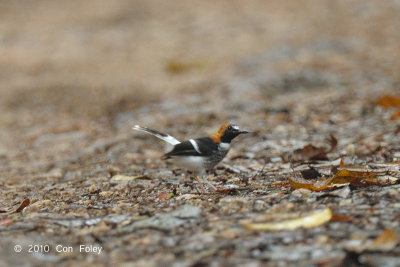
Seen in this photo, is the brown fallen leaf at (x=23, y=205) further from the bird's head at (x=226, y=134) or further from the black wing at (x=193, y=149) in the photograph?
the bird's head at (x=226, y=134)

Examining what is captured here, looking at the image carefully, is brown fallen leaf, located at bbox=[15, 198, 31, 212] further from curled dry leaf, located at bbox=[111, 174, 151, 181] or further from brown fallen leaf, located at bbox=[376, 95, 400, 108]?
brown fallen leaf, located at bbox=[376, 95, 400, 108]

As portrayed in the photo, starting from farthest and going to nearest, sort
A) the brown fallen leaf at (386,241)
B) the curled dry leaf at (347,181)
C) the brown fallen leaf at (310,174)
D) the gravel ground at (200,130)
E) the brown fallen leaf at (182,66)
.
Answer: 1. the brown fallen leaf at (182,66)
2. the brown fallen leaf at (310,174)
3. the curled dry leaf at (347,181)
4. the gravel ground at (200,130)
5. the brown fallen leaf at (386,241)

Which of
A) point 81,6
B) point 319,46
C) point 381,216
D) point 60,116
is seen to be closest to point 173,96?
point 60,116

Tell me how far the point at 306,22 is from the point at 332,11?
1.07m

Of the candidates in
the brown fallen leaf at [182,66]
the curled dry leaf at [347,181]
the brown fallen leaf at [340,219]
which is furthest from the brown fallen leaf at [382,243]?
the brown fallen leaf at [182,66]

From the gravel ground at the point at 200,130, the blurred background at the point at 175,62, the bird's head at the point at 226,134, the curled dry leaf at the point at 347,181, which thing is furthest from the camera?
the blurred background at the point at 175,62

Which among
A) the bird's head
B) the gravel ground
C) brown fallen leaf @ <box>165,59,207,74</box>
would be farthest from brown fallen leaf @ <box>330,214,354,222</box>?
brown fallen leaf @ <box>165,59,207,74</box>

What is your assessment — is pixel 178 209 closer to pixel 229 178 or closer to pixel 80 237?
pixel 80 237

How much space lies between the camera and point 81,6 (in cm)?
1731

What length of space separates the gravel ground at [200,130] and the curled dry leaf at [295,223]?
0.04 ft

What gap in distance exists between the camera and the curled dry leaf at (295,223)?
2863 mm

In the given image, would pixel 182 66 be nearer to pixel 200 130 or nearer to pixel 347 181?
pixel 200 130

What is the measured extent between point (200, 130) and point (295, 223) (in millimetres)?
4433

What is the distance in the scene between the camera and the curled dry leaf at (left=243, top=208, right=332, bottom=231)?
113 inches
